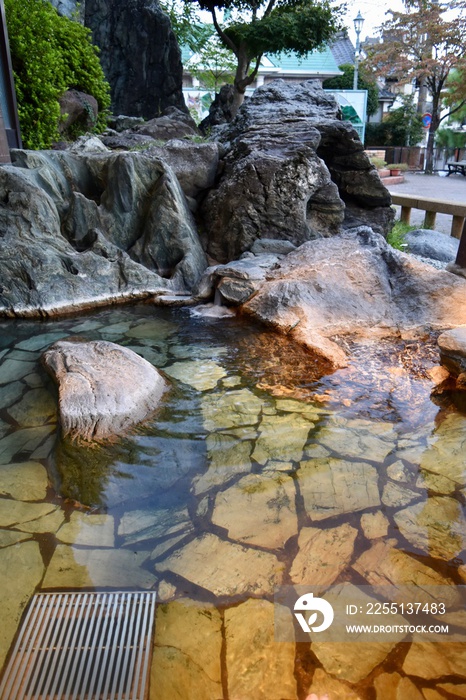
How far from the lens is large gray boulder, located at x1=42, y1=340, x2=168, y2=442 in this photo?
3.40 metres

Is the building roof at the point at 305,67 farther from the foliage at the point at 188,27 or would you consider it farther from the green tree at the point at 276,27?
the green tree at the point at 276,27

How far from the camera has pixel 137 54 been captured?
48.8 ft

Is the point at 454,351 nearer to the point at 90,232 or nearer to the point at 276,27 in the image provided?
the point at 90,232

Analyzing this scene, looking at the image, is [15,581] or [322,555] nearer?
[15,581]

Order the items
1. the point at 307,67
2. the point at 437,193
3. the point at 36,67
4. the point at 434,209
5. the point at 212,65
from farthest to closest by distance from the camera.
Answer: the point at 307,67 → the point at 212,65 → the point at 437,193 → the point at 434,209 → the point at 36,67

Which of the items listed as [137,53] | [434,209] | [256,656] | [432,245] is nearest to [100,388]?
[256,656]

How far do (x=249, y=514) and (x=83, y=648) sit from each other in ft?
3.56

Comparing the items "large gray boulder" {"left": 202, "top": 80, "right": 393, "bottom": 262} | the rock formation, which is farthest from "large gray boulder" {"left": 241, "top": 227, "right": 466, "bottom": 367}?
the rock formation

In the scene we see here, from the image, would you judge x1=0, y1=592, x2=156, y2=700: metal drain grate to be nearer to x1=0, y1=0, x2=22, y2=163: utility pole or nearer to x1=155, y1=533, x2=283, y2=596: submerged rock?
x1=155, y1=533, x2=283, y2=596: submerged rock

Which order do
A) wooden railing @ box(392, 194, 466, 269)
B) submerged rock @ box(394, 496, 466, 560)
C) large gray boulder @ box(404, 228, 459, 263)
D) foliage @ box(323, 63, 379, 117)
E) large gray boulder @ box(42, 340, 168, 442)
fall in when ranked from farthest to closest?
foliage @ box(323, 63, 379, 117), wooden railing @ box(392, 194, 466, 269), large gray boulder @ box(404, 228, 459, 263), large gray boulder @ box(42, 340, 168, 442), submerged rock @ box(394, 496, 466, 560)

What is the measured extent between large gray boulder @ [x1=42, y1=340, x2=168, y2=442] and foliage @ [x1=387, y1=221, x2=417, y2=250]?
19.7 ft

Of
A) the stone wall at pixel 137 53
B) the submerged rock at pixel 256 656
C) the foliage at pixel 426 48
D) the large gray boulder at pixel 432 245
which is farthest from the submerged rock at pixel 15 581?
the foliage at pixel 426 48

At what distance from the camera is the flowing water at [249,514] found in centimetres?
196

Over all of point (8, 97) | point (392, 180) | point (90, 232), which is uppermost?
point (8, 97)
